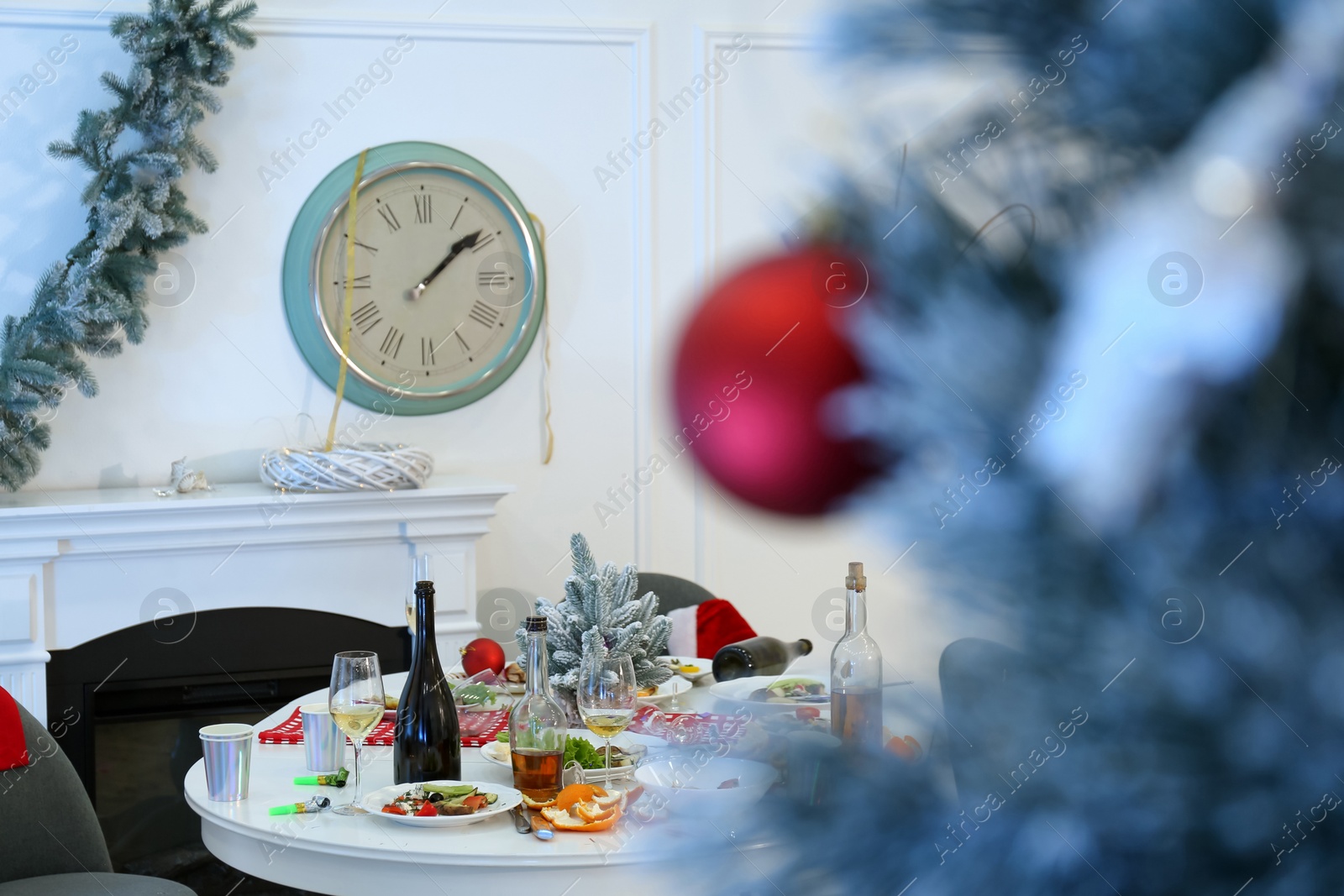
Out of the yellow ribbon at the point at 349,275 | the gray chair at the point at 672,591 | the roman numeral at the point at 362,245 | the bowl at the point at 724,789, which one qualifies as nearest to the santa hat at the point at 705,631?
the gray chair at the point at 672,591

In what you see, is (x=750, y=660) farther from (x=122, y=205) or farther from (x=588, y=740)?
(x=122, y=205)

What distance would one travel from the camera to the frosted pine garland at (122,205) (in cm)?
272

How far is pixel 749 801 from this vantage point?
0.29 metres

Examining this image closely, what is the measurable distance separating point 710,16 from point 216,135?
57.9 inches

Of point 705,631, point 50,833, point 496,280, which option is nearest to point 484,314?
point 496,280

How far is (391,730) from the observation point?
6.08ft

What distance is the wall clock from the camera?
10.2 feet

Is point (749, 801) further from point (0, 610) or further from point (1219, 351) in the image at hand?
point (0, 610)

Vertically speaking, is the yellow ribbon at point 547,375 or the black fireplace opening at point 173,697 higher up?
the yellow ribbon at point 547,375

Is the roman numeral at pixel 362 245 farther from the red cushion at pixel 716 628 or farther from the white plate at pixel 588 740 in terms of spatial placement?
the white plate at pixel 588 740

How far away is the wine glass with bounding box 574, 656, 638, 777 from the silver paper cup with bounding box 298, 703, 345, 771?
36cm

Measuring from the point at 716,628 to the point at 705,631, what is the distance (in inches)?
1.0

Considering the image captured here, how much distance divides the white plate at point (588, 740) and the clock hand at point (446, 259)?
5.74 feet

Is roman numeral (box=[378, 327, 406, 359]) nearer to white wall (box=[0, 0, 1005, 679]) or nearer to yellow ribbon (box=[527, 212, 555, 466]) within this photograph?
white wall (box=[0, 0, 1005, 679])
